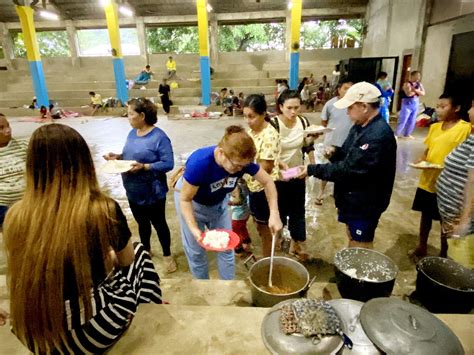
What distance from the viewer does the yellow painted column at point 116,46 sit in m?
14.9

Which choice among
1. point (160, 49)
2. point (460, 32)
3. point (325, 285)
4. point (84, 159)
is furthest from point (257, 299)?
point (160, 49)

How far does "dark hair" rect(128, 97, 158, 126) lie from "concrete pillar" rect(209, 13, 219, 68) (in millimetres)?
17606

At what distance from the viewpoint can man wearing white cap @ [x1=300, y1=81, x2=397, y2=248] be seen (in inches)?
88.6

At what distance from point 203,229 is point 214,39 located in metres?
18.7

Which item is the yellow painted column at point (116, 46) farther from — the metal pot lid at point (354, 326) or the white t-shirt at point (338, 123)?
the metal pot lid at point (354, 326)

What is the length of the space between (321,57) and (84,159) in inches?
780

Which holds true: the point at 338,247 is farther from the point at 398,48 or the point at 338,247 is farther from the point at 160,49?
the point at 160,49

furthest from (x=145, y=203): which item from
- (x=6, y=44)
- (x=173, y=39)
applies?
(x=6, y=44)

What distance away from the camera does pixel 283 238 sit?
144 inches

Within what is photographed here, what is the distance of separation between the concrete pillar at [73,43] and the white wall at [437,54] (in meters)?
19.5

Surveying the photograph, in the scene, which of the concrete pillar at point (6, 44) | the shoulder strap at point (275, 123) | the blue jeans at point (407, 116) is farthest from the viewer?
the concrete pillar at point (6, 44)

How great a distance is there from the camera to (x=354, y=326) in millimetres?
1613

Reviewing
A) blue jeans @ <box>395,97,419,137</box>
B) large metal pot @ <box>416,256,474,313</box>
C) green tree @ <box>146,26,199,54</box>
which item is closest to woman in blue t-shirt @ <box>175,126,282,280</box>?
large metal pot @ <box>416,256,474,313</box>

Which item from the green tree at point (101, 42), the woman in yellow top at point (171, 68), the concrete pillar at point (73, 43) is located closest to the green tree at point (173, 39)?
the green tree at point (101, 42)
